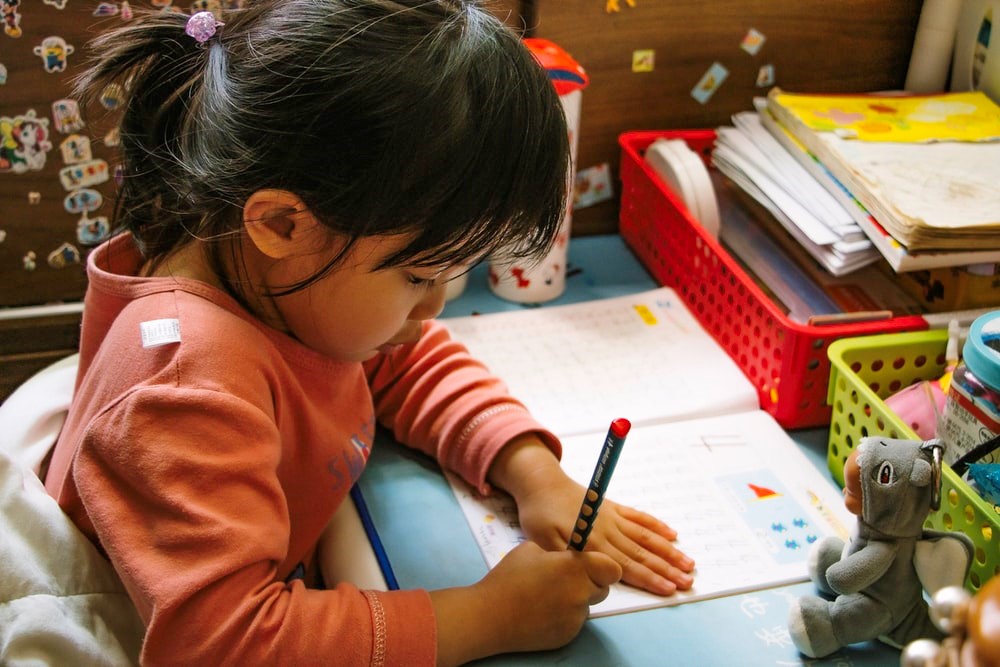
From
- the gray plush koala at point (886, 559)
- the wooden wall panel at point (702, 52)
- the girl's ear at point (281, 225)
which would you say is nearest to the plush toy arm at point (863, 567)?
the gray plush koala at point (886, 559)

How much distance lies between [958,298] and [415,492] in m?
0.53

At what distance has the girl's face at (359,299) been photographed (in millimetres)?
666

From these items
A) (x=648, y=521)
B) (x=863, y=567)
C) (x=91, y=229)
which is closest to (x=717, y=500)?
(x=648, y=521)

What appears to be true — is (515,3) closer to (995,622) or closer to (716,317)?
(716,317)

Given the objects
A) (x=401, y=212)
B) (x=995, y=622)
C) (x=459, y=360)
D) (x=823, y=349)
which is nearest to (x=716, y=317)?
(x=823, y=349)

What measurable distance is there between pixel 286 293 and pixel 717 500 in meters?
0.40

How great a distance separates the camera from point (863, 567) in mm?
667

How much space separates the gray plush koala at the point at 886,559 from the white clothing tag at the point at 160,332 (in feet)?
1.50

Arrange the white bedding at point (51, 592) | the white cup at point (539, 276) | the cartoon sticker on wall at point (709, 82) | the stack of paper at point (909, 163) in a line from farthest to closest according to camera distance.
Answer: the cartoon sticker on wall at point (709, 82)
the white cup at point (539, 276)
the stack of paper at point (909, 163)
the white bedding at point (51, 592)

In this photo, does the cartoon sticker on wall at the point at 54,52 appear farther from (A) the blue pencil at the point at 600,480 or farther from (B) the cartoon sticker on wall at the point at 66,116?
(A) the blue pencil at the point at 600,480

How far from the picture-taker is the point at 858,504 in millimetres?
678

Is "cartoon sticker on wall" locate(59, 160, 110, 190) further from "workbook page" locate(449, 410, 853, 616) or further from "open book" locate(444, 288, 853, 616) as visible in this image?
"workbook page" locate(449, 410, 853, 616)

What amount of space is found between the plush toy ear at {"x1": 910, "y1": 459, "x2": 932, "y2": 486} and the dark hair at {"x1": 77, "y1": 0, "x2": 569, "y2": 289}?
0.97 ft

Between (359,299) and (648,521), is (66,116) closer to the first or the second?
(359,299)
